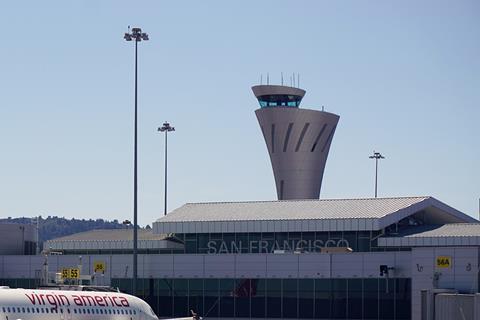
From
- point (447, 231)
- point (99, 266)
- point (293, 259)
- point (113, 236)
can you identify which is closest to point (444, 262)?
point (447, 231)

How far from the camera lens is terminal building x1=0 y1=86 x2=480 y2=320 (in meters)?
91.4

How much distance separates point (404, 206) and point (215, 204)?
20.2 m

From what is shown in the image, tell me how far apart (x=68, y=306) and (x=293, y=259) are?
29.7 meters

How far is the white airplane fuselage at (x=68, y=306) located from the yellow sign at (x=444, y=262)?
2242 cm

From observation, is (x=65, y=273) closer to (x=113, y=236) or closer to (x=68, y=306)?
(x=113, y=236)

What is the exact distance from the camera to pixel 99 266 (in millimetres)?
104500

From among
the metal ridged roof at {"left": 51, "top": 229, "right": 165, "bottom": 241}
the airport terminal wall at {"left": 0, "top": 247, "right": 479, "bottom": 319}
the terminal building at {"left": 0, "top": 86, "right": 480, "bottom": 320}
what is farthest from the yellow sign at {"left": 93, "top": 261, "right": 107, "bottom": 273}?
the metal ridged roof at {"left": 51, "top": 229, "right": 165, "bottom": 241}

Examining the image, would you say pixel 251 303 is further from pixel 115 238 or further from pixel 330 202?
pixel 115 238

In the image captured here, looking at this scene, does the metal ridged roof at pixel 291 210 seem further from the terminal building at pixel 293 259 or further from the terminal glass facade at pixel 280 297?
the terminal glass facade at pixel 280 297

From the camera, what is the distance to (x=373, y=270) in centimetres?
9231

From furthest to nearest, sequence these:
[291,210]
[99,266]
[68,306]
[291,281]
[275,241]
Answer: [291,210], [99,266], [275,241], [291,281], [68,306]

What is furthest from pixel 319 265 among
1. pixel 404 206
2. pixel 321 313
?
pixel 404 206

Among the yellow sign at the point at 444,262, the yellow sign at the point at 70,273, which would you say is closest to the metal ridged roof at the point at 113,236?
the yellow sign at the point at 70,273

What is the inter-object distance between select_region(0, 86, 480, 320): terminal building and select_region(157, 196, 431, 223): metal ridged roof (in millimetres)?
111
